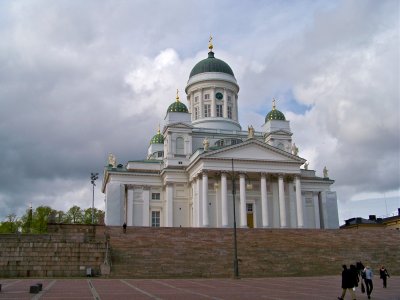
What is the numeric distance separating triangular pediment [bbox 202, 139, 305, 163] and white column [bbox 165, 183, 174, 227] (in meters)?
7.92

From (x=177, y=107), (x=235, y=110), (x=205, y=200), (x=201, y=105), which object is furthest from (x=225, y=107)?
(x=205, y=200)

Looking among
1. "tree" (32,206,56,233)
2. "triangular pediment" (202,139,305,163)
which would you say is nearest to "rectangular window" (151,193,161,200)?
"triangular pediment" (202,139,305,163)

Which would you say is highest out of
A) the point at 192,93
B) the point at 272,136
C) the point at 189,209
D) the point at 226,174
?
the point at 192,93

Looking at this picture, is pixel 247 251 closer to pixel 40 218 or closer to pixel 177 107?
pixel 177 107

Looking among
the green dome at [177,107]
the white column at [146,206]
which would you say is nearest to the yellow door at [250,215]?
the white column at [146,206]

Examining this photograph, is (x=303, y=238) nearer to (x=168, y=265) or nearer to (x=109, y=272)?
(x=168, y=265)

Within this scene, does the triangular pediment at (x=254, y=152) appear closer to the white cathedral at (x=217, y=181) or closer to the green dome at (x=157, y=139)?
the white cathedral at (x=217, y=181)

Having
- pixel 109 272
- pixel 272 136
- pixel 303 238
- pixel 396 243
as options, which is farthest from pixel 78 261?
pixel 272 136

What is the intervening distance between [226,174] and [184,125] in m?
10.8

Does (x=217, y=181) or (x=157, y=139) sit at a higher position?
(x=157, y=139)

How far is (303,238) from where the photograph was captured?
43344mm

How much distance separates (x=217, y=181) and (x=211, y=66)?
21965 millimetres

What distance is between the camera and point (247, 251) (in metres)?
38.0

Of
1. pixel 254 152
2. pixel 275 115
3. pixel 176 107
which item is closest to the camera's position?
pixel 254 152
